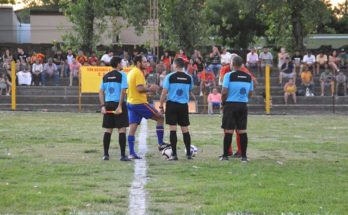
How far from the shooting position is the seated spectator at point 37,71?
3209cm

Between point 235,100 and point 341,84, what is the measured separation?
2074 centimetres

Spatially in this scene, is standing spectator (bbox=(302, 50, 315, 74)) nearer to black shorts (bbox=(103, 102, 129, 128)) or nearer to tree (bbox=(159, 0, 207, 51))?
tree (bbox=(159, 0, 207, 51))

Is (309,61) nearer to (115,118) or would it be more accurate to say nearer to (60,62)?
(60,62)

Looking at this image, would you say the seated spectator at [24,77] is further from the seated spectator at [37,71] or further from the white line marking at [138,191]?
the white line marking at [138,191]

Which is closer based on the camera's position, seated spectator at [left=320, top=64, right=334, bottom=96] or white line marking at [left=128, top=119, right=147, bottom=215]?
white line marking at [left=128, top=119, right=147, bottom=215]

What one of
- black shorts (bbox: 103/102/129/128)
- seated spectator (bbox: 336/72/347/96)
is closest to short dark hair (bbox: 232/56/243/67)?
black shorts (bbox: 103/102/129/128)

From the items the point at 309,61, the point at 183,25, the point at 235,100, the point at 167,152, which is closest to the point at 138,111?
the point at 167,152

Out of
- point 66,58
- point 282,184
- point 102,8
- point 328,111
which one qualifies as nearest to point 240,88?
point 282,184

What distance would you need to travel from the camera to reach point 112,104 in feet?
38.7

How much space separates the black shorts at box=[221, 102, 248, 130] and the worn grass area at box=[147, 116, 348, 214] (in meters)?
0.63

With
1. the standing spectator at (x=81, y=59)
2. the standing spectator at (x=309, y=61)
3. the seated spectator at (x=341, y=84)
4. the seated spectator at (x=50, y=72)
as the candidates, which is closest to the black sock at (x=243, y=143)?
the seated spectator at (x=341, y=84)

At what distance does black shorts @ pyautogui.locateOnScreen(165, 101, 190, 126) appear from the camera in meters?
11.9

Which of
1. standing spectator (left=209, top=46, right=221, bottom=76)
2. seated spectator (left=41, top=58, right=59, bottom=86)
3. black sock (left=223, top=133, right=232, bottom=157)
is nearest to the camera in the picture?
black sock (left=223, top=133, right=232, bottom=157)

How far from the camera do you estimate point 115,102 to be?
11789mm
